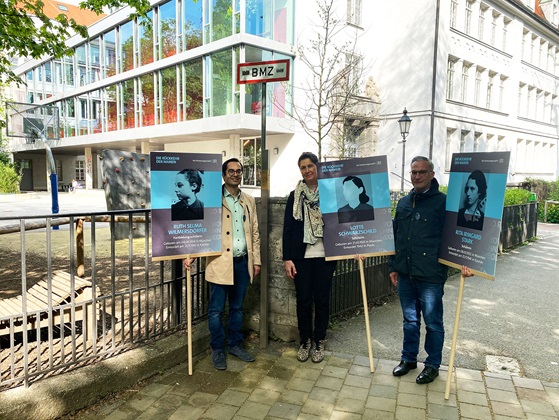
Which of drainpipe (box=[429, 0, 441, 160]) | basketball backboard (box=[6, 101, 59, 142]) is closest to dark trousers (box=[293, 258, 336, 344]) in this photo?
basketball backboard (box=[6, 101, 59, 142])

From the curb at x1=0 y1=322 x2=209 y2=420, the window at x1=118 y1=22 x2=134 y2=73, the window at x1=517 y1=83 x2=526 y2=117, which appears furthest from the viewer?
the window at x1=517 y1=83 x2=526 y2=117

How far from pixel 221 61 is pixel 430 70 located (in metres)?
10.6

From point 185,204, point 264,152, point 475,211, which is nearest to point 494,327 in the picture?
point 475,211

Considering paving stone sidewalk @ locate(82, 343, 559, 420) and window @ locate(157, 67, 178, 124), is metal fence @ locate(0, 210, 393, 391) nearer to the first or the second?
paving stone sidewalk @ locate(82, 343, 559, 420)

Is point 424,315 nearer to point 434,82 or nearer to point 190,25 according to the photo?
point 434,82

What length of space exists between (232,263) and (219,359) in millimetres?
909

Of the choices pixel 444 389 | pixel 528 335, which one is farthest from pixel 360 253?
pixel 528 335

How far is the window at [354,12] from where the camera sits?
2269cm

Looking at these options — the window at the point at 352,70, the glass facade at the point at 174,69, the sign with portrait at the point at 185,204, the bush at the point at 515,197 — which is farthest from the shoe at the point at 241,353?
the glass facade at the point at 174,69

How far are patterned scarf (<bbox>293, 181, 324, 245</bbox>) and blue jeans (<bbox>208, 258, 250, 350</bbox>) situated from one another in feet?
2.19

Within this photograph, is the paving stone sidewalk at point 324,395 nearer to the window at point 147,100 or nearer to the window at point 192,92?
the window at point 192,92

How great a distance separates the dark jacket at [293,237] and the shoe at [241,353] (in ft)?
3.35

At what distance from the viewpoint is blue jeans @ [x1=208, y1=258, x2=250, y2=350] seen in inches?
163

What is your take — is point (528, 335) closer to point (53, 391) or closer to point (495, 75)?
point (53, 391)
